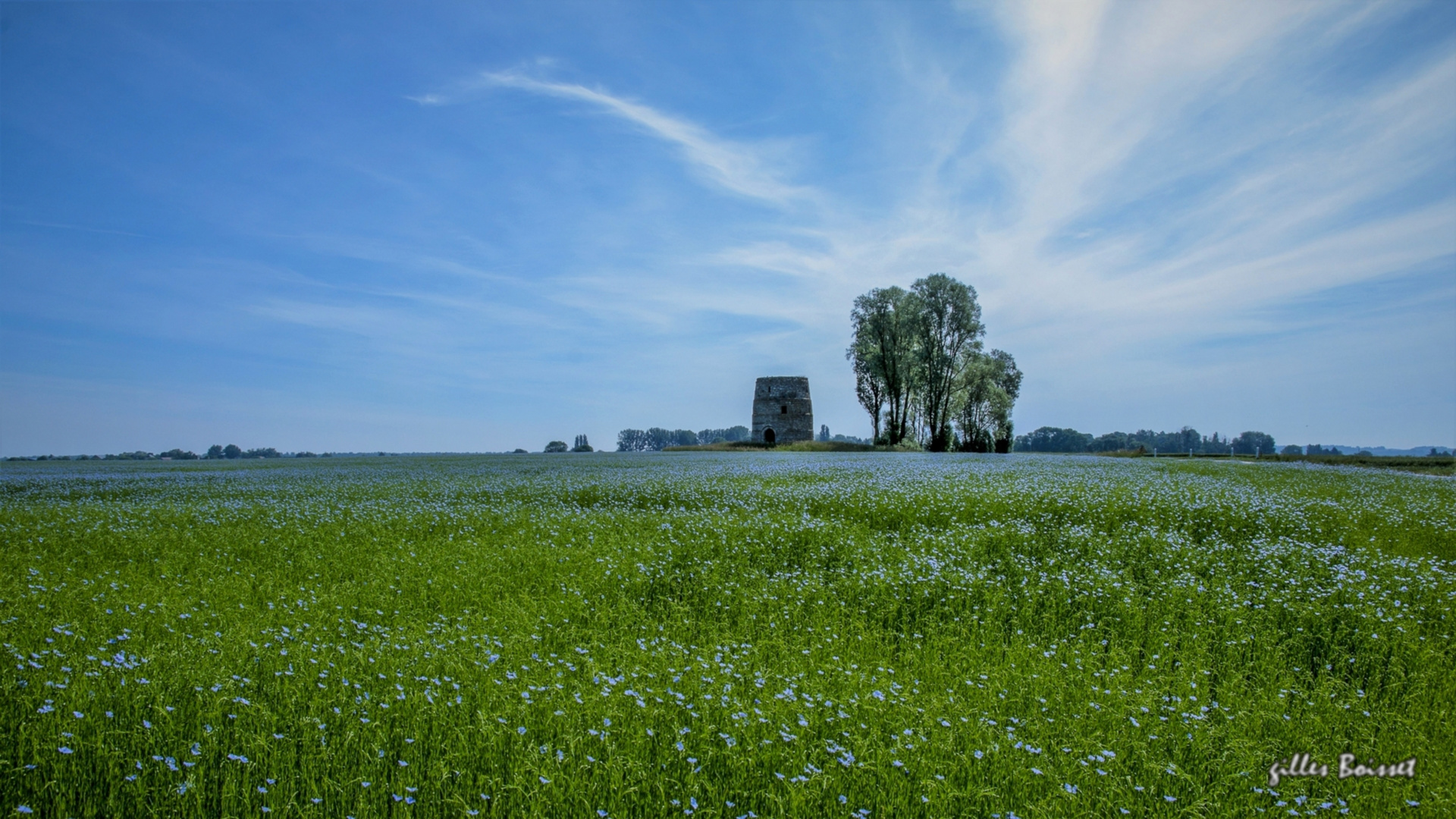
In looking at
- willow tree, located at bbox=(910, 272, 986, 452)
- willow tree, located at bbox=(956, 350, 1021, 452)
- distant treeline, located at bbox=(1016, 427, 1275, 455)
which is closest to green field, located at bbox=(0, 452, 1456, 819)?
willow tree, located at bbox=(910, 272, 986, 452)

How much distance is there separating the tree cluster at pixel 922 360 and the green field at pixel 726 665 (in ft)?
154

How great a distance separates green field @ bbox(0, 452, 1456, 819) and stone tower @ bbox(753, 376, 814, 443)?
58974 mm

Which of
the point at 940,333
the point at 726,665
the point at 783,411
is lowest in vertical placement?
the point at 726,665

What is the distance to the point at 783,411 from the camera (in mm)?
73375

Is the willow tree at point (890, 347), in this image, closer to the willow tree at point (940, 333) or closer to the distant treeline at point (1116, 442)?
the willow tree at point (940, 333)

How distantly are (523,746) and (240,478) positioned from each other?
30.8m

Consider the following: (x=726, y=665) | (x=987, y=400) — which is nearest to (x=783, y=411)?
(x=987, y=400)

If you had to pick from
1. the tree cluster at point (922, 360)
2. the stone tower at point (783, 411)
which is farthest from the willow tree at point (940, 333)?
the stone tower at point (783, 411)

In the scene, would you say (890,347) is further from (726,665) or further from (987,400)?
(726,665)

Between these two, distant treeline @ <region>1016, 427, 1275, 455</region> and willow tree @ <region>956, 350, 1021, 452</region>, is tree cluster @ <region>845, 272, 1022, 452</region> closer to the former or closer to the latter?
willow tree @ <region>956, 350, 1021, 452</region>

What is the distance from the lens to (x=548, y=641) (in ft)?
22.0

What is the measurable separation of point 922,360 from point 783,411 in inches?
730

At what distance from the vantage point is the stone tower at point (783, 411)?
7288 cm

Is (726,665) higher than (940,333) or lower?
lower
